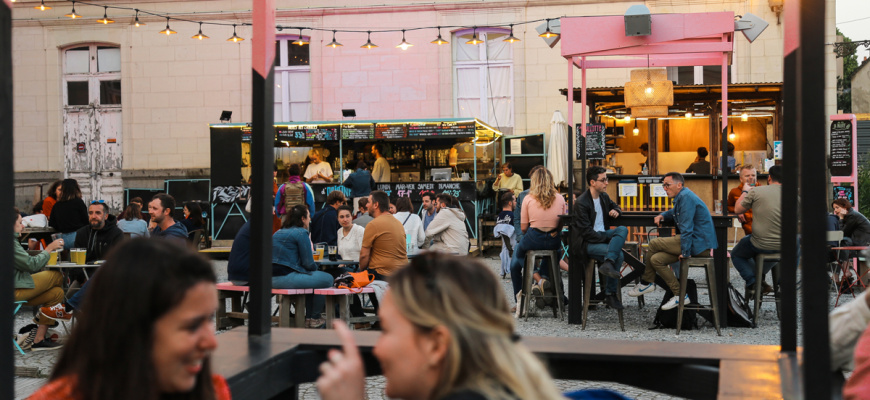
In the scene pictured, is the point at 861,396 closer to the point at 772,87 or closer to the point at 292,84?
the point at 772,87

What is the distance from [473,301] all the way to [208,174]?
58.0ft

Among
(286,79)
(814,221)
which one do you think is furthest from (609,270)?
(286,79)

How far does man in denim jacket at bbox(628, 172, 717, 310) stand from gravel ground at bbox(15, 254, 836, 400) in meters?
0.44

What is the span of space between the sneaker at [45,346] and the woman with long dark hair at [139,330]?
5899mm

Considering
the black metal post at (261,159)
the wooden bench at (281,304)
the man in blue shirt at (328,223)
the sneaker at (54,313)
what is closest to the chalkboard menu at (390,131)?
the man in blue shirt at (328,223)

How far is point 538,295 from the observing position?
873 cm

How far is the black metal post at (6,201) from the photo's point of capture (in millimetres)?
1718

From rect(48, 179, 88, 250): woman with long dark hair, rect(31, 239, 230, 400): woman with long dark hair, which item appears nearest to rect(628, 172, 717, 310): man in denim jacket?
rect(48, 179, 88, 250): woman with long dark hair

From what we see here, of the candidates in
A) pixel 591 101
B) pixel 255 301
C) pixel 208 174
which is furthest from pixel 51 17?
pixel 255 301

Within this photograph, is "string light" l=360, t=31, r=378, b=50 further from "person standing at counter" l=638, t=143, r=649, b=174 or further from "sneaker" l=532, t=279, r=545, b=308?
"sneaker" l=532, t=279, r=545, b=308

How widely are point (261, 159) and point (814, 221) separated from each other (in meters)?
1.84

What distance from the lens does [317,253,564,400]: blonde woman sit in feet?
4.96

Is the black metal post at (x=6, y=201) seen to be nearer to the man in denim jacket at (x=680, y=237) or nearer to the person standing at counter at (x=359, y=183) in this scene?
the man in denim jacket at (x=680, y=237)

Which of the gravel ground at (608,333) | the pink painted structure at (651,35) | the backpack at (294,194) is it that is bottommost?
the gravel ground at (608,333)
